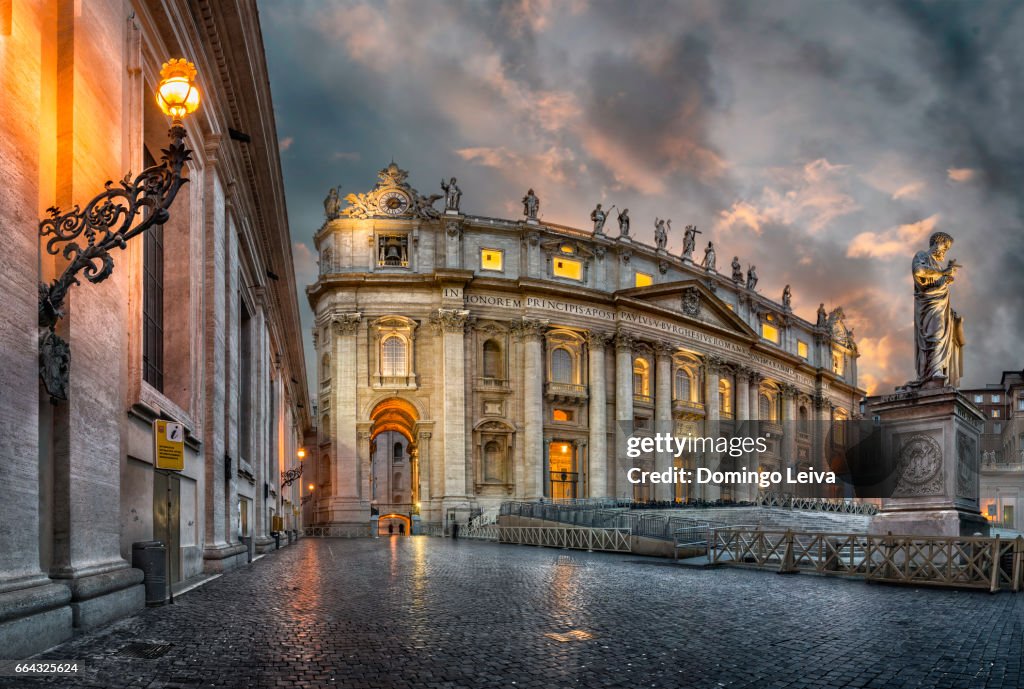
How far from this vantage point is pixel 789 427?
7856 cm

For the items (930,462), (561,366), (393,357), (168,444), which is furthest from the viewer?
(561,366)

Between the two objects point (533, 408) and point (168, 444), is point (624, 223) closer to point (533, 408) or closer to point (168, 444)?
point (533, 408)

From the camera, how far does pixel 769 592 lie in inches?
569

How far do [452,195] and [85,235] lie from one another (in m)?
51.0

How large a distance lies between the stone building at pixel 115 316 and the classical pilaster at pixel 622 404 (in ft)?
134

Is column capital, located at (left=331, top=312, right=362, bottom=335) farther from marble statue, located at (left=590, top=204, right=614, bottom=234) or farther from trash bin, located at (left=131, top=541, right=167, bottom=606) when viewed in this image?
trash bin, located at (left=131, top=541, right=167, bottom=606)

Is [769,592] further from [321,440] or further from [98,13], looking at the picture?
[321,440]

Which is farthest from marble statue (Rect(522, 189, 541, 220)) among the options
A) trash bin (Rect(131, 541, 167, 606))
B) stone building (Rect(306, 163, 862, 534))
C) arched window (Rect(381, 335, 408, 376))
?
trash bin (Rect(131, 541, 167, 606))

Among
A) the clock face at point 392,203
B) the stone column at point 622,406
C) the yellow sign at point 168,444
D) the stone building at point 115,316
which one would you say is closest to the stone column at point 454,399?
the clock face at point 392,203

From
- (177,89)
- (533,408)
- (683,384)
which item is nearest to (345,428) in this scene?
(533,408)

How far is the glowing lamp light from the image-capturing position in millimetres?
9023

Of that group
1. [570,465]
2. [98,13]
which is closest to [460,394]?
[570,465]

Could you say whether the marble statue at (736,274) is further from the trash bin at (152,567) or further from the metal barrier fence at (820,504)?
the trash bin at (152,567)

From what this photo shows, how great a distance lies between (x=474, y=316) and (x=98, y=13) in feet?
157
